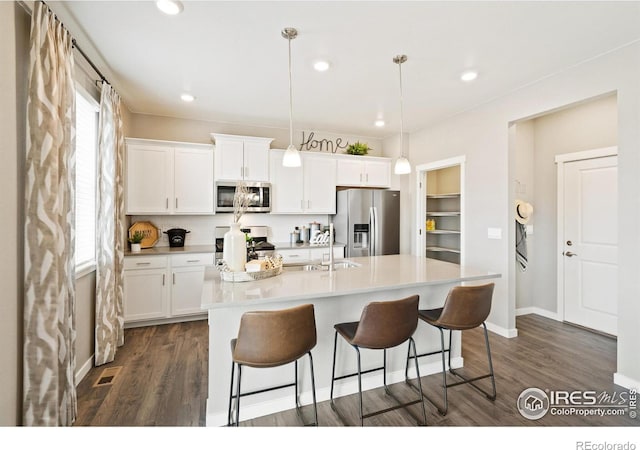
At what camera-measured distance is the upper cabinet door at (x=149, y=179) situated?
12.7ft

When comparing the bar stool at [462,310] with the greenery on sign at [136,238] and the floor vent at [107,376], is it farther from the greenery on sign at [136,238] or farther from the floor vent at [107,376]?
the greenery on sign at [136,238]

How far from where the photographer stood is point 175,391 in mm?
2389

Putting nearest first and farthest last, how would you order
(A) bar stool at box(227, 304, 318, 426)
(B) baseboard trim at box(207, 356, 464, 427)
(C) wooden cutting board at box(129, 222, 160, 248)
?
(A) bar stool at box(227, 304, 318, 426) → (B) baseboard trim at box(207, 356, 464, 427) → (C) wooden cutting board at box(129, 222, 160, 248)

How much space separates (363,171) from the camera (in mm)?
5066

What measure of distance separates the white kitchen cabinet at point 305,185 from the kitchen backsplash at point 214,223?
320 millimetres

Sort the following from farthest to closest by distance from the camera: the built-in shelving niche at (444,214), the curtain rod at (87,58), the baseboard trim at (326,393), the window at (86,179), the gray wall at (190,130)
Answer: the built-in shelving niche at (444,214) < the gray wall at (190,130) < the window at (86,179) < the curtain rod at (87,58) < the baseboard trim at (326,393)

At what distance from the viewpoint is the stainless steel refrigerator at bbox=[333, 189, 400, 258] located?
467 cm

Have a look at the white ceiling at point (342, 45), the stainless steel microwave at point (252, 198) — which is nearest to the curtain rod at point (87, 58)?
the white ceiling at point (342, 45)

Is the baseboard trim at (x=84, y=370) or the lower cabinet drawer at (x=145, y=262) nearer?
the baseboard trim at (x=84, y=370)

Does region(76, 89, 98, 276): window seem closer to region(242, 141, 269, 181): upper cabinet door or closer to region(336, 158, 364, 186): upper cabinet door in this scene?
region(242, 141, 269, 181): upper cabinet door

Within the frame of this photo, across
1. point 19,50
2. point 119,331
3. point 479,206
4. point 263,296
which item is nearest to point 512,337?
point 479,206

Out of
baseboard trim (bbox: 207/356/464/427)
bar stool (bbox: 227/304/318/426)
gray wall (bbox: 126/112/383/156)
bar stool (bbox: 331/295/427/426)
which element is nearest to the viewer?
bar stool (bbox: 227/304/318/426)

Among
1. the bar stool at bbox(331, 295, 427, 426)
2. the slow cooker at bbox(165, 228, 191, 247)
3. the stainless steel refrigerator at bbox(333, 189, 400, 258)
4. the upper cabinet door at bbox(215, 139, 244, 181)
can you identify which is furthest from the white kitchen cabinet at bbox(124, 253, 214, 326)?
the bar stool at bbox(331, 295, 427, 426)

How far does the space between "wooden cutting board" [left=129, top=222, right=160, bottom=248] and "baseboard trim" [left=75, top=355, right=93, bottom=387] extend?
163cm
